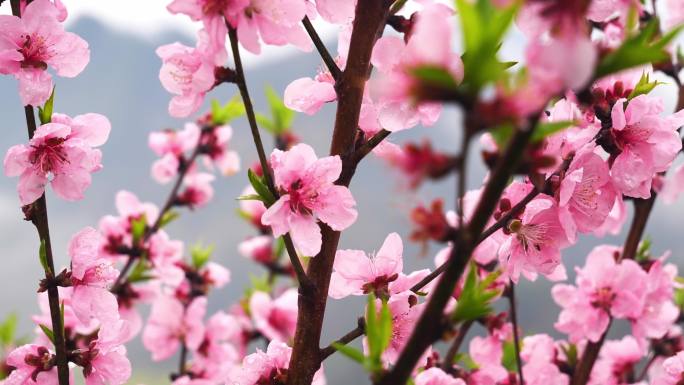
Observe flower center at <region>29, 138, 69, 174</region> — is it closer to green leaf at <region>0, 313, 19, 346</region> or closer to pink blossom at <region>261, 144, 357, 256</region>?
pink blossom at <region>261, 144, 357, 256</region>

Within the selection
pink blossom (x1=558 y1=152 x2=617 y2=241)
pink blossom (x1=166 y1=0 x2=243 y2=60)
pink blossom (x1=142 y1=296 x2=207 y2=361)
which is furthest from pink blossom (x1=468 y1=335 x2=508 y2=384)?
pink blossom (x1=166 y1=0 x2=243 y2=60)

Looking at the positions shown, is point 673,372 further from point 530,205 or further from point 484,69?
point 484,69

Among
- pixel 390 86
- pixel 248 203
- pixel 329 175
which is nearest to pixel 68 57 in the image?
pixel 329 175

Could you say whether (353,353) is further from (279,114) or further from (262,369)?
(279,114)

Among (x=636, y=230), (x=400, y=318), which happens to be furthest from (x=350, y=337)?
(x=636, y=230)

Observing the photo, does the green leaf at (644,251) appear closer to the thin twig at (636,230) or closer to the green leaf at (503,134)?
the thin twig at (636,230)
